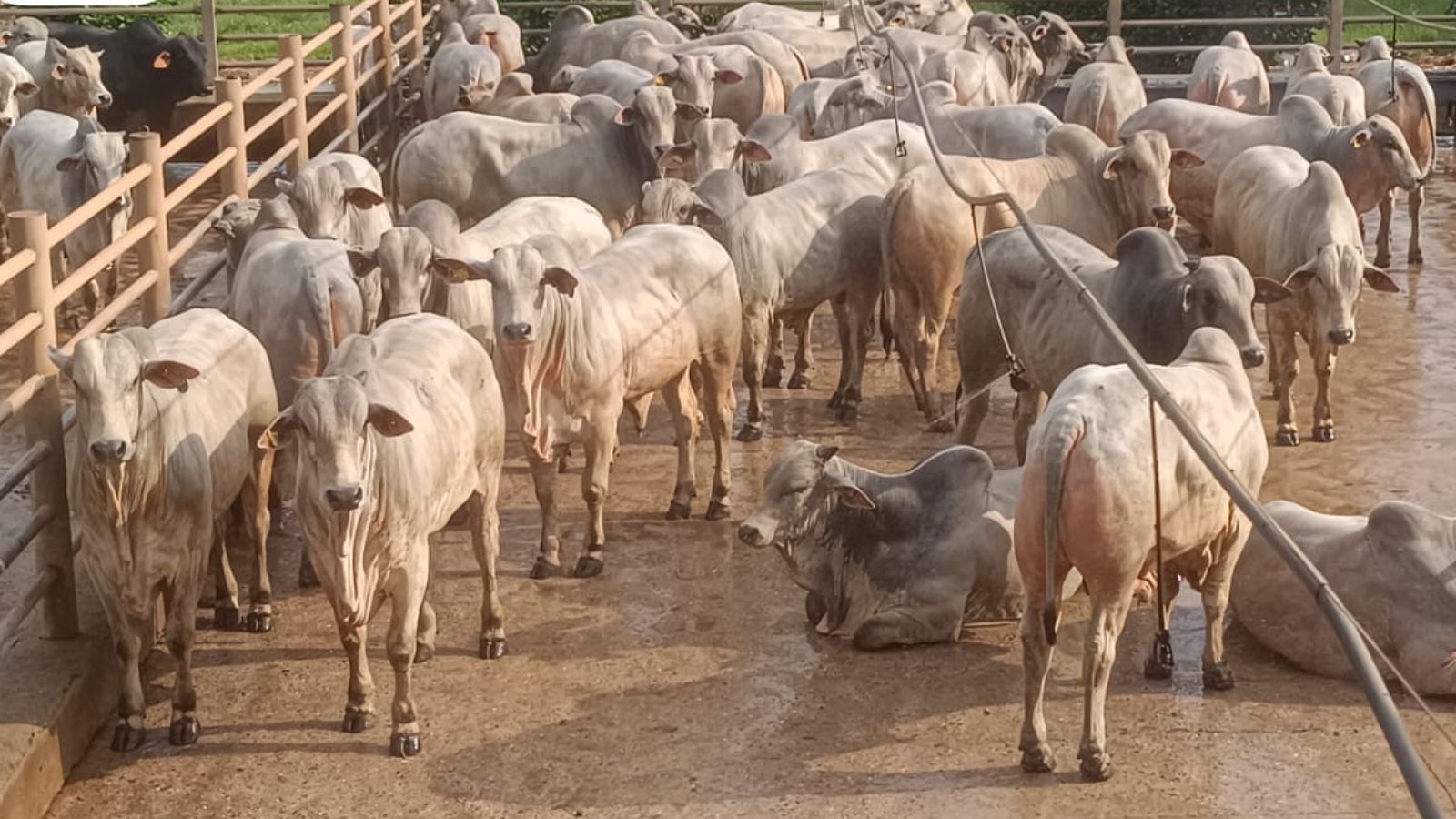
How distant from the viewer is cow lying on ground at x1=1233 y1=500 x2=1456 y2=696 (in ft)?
22.4

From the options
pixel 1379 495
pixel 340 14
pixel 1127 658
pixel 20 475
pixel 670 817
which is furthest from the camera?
pixel 340 14

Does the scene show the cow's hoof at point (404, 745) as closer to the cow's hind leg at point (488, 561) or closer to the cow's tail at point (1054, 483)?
the cow's hind leg at point (488, 561)

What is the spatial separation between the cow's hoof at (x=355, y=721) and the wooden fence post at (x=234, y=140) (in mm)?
3900

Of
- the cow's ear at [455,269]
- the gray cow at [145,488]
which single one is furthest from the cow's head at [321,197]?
the gray cow at [145,488]

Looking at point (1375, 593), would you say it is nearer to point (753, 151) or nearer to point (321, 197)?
point (321, 197)

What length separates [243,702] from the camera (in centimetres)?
709

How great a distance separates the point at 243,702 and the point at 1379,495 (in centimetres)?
477

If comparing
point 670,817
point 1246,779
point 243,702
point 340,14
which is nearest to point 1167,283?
point 1246,779

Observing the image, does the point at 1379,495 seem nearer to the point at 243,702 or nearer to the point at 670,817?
the point at 670,817

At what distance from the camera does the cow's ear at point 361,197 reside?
30.6 feet

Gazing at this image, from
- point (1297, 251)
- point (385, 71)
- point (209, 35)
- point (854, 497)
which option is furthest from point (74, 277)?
point (209, 35)

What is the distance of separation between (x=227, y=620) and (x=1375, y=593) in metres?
3.97

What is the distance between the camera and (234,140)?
33.0 feet

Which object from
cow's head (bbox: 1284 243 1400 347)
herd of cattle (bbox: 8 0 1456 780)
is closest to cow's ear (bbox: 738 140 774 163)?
herd of cattle (bbox: 8 0 1456 780)
